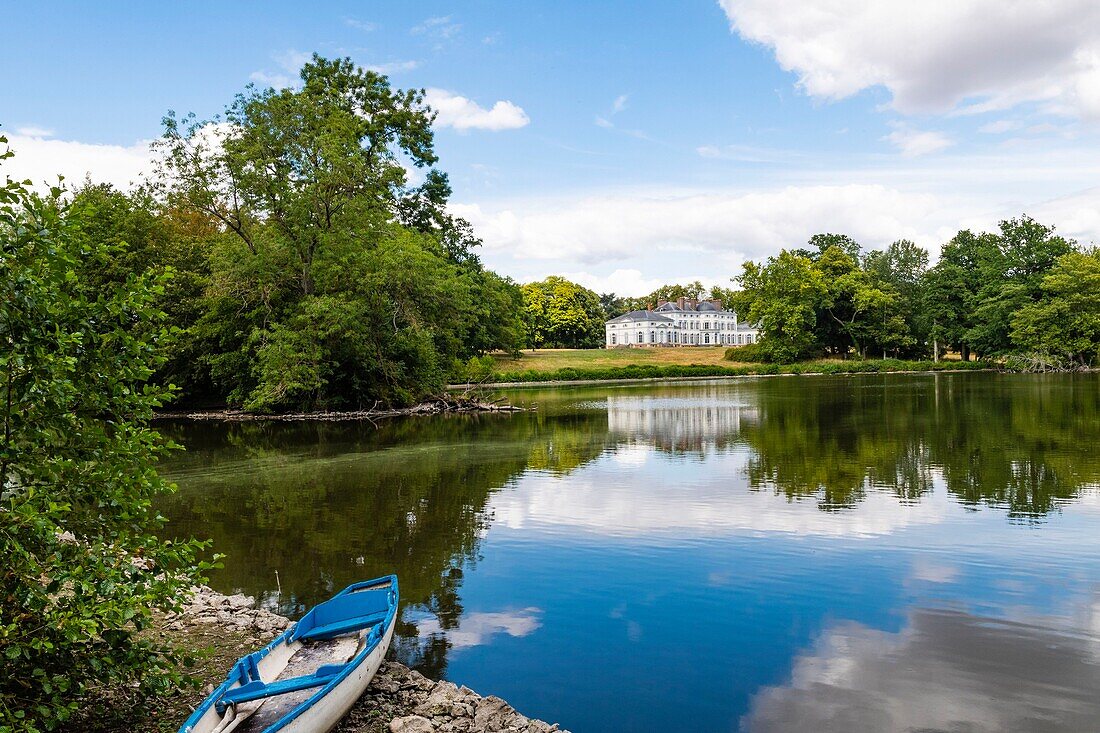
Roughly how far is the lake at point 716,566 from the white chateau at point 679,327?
99485mm

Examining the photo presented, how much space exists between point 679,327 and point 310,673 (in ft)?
414

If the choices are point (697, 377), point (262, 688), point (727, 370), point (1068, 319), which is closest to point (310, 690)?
point (262, 688)

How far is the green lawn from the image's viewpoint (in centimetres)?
8512

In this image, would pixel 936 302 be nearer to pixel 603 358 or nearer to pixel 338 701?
pixel 603 358

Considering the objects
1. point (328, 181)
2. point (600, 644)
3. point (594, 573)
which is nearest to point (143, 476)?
point (600, 644)

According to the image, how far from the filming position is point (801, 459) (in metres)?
21.3

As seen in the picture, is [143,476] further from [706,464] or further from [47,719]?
[706,464]

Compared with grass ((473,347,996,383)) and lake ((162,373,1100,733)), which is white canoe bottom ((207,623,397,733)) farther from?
grass ((473,347,996,383))

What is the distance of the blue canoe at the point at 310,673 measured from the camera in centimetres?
574

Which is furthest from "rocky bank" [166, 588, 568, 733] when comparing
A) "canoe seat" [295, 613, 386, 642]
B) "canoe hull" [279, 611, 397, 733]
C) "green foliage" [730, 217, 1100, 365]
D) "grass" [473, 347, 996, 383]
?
"green foliage" [730, 217, 1100, 365]

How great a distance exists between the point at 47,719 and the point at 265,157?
113 ft

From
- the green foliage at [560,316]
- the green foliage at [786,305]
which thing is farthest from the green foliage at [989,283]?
the green foliage at [560,316]

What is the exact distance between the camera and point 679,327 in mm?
130500

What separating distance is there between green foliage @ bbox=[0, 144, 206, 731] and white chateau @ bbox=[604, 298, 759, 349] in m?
115
